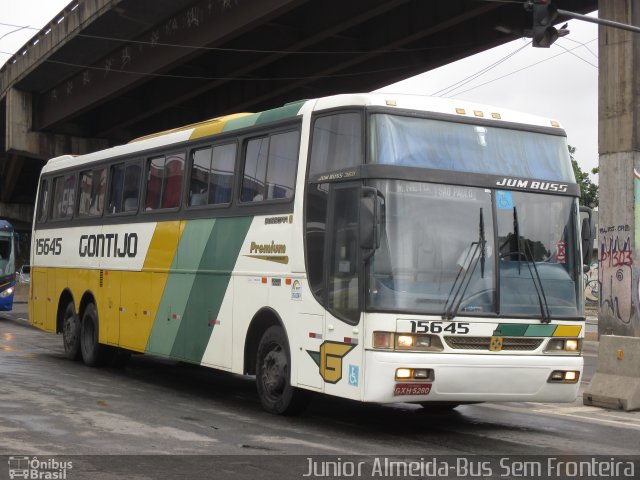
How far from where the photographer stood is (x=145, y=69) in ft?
105

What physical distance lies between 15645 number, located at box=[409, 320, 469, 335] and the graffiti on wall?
32.9ft

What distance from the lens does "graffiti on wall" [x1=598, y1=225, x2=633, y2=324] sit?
19.1 metres

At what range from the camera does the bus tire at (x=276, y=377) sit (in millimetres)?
11172

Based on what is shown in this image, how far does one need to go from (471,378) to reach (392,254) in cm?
148

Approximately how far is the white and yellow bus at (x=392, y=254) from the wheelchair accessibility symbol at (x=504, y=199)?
0.02 m

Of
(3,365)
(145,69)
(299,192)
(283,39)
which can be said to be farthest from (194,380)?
(145,69)

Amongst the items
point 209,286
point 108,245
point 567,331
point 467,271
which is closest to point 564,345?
point 567,331

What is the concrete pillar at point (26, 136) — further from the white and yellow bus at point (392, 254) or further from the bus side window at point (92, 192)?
the white and yellow bus at point (392, 254)

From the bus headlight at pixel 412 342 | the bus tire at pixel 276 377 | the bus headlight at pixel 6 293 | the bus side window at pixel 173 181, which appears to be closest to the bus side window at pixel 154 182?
the bus side window at pixel 173 181

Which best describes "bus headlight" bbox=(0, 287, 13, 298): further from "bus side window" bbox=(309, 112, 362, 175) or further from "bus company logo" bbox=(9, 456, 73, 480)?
"bus company logo" bbox=(9, 456, 73, 480)

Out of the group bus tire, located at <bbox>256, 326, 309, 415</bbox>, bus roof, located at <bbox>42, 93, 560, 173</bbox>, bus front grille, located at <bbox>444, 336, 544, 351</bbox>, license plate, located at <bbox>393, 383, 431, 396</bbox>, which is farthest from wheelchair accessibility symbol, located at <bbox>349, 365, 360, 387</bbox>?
bus roof, located at <bbox>42, 93, 560, 173</bbox>

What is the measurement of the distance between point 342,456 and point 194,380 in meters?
7.24

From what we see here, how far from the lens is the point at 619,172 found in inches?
784

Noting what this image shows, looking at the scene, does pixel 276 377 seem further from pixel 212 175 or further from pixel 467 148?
pixel 467 148
